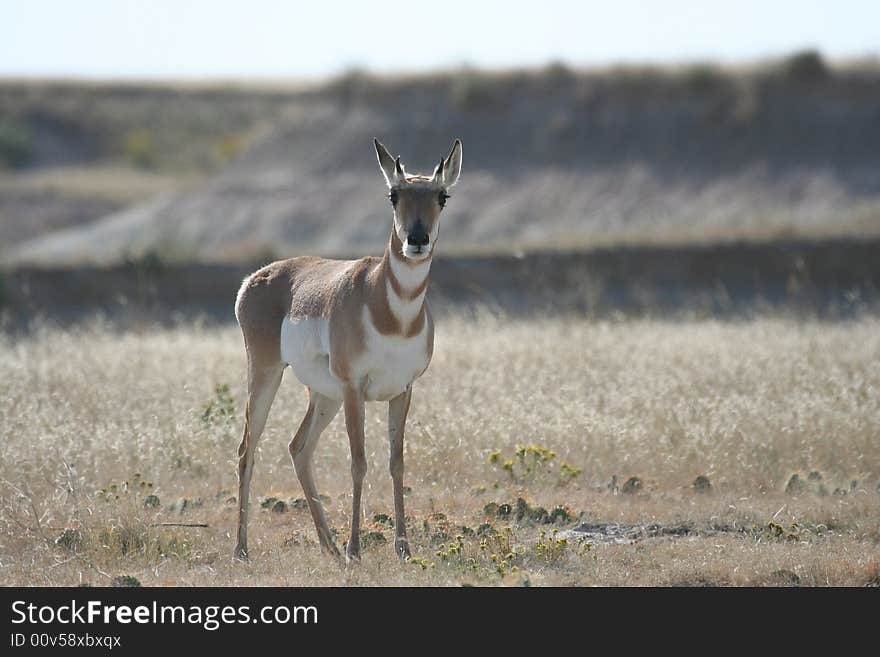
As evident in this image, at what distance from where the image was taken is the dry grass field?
30.1 feet

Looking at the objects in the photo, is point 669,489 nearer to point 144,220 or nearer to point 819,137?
point 819,137

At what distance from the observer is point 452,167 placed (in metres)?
9.30

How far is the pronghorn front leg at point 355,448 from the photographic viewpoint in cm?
914

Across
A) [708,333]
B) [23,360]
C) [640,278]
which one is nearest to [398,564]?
[23,360]

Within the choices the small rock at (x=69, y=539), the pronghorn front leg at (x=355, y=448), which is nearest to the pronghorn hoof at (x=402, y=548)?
the pronghorn front leg at (x=355, y=448)

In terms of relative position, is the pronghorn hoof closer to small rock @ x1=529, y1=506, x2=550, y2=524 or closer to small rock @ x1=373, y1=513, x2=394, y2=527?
small rock @ x1=373, y1=513, x2=394, y2=527

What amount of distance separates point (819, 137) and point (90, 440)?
2936 cm

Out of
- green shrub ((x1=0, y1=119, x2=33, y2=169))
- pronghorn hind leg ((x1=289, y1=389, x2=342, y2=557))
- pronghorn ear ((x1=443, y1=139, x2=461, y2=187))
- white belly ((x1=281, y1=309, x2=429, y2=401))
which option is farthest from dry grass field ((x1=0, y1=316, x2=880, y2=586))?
green shrub ((x1=0, y1=119, x2=33, y2=169))

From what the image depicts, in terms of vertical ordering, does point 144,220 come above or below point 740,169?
above

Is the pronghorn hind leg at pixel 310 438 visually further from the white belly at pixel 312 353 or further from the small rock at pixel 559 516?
the small rock at pixel 559 516

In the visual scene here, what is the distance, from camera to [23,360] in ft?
53.4

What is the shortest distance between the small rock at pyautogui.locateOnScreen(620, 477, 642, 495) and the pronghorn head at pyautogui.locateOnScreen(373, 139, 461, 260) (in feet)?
12.6

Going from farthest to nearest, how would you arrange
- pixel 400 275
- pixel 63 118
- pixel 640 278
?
pixel 63 118
pixel 640 278
pixel 400 275
